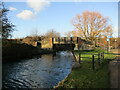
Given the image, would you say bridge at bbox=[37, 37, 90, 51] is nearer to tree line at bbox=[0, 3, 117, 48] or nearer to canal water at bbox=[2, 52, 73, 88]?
tree line at bbox=[0, 3, 117, 48]

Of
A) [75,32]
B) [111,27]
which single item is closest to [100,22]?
[111,27]

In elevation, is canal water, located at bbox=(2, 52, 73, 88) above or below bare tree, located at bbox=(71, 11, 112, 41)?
below

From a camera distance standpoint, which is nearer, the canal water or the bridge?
the canal water

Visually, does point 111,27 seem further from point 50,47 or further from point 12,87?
point 12,87

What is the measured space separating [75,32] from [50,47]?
9.75 metres

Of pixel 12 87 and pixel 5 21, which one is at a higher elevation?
pixel 5 21

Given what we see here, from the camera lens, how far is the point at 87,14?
3866 centimetres

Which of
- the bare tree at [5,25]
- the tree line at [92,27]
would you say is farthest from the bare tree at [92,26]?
the bare tree at [5,25]

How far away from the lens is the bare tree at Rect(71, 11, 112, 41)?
123 ft

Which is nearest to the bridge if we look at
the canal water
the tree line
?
the tree line

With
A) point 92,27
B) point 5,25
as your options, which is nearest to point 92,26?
point 92,27

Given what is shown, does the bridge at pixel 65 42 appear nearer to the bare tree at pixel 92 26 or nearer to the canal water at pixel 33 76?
the bare tree at pixel 92 26

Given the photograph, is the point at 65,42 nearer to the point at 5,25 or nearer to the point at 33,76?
the point at 5,25

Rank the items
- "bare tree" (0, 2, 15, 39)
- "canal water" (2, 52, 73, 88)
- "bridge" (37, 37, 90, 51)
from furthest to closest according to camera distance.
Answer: "bridge" (37, 37, 90, 51), "bare tree" (0, 2, 15, 39), "canal water" (2, 52, 73, 88)
